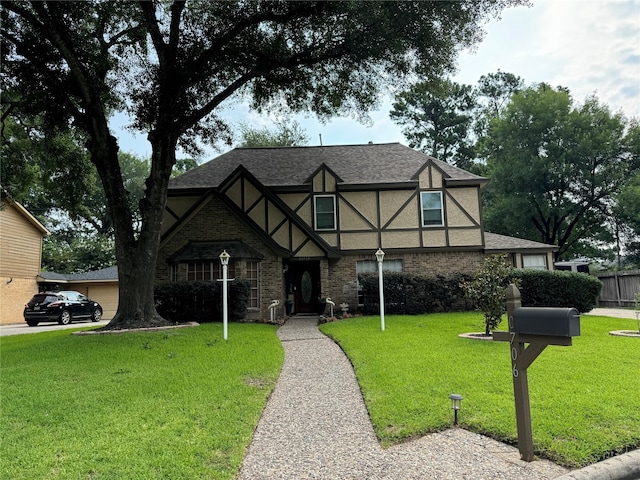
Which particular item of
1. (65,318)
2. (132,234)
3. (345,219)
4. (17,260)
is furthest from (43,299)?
(345,219)

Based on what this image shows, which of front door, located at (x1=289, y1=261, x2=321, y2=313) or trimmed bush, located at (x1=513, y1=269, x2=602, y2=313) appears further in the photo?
front door, located at (x1=289, y1=261, x2=321, y2=313)

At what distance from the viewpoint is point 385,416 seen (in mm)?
4742

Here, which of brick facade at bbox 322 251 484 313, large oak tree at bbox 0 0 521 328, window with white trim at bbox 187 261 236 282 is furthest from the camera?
brick facade at bbox 322 251 484 313

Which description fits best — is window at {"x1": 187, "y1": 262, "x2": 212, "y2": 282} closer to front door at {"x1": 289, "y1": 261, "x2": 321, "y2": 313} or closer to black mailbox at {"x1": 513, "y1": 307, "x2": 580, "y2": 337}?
front door at {"x1": 289, "y1": 261, "x2": 321, "y2": 313}

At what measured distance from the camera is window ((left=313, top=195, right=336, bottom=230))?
18.7 metres

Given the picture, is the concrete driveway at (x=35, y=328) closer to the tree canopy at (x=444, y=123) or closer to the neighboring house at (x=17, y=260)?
the neighboring house at (x=17, y=260)

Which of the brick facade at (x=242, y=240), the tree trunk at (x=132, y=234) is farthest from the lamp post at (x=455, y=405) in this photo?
the brick facade at (x=242, y=240)

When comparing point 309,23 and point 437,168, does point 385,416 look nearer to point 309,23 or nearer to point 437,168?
point 309,23

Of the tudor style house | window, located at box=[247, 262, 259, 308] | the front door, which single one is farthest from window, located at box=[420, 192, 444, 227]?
window, located at box=[247, 262, 259, 308]

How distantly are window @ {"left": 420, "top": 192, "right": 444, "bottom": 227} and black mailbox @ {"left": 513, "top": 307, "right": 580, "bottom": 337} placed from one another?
15.0 meters

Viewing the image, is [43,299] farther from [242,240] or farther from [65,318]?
[242,240]

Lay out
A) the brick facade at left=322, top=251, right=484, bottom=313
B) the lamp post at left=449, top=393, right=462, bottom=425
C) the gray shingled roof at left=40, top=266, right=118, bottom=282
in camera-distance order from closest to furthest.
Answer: the lamp post at left=449, top=393, right=462, bottom=425, the brick facade at left=322, top=251, right=484, bottom=313, the gray shingled roof at left=40, top=266, right=118, bottom=282

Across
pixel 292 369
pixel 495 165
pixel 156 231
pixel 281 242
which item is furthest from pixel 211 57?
pixel 495 165

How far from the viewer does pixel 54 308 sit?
2012cm
